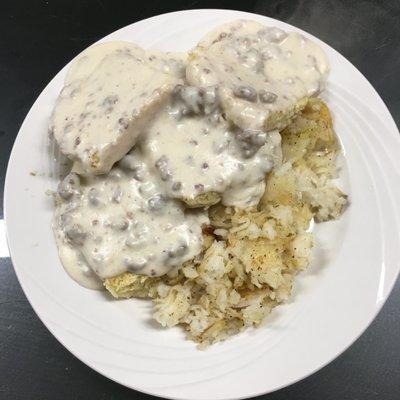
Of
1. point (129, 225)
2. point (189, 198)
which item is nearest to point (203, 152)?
point (189, 198)

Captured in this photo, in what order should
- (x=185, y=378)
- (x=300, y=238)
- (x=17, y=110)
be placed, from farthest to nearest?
1. (x=17, y=110)
2. (x=300, y=238)
3. (x=185, y=378)

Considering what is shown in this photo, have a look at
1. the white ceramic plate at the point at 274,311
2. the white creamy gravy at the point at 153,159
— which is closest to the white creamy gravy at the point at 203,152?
the white creamy gravy at the point at 153,159

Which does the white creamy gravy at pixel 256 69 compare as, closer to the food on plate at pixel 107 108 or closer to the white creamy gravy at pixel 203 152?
the white creamy gravy at pixel 203 152

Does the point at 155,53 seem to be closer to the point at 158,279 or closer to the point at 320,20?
the point at 158,279

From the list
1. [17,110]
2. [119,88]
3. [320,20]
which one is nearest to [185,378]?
[119,88]

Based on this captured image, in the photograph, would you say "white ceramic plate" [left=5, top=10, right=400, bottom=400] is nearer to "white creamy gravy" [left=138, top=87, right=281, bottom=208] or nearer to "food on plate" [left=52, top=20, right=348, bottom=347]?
"food on plate" [left=52, top=20, right=348, bottom=347]

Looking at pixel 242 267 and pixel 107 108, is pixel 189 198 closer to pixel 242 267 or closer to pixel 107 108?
pixel 242 267

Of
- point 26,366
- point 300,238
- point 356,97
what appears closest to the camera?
point 300,238
